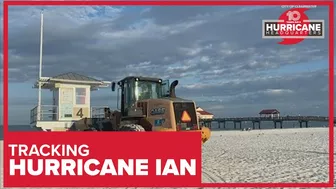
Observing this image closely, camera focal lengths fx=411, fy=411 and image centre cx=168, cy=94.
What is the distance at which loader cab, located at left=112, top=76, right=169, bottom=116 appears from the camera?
12242 mm

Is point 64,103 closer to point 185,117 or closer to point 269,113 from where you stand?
point 185,117

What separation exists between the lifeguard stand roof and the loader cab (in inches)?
296

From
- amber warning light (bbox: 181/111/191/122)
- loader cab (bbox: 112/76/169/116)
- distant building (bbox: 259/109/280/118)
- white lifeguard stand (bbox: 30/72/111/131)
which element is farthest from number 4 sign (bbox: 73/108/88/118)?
distant building (bbox: 259/109/280/118)

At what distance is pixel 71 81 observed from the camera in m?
19.6

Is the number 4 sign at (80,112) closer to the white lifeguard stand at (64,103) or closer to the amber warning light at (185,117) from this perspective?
the white lifeguard stand at (64,103)

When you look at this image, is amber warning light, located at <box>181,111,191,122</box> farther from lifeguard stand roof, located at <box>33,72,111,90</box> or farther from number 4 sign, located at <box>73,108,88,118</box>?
lifeguard stand roof, located at <box>33,72,111,90</box>

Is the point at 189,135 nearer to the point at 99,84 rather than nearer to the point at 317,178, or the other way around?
the point at 317,178

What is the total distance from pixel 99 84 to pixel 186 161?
1318 cm

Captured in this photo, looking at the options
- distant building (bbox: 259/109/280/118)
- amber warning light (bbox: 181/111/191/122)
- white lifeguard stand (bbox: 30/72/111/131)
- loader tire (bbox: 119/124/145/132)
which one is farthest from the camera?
distant building (bbox: 259/109/280/118)

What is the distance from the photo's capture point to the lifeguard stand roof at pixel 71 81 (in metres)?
19.4

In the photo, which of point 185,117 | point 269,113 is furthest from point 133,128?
point 269,113

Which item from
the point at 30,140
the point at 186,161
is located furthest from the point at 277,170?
the point at 30,140

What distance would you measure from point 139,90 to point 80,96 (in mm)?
8439

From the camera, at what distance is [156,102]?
1143 cm
